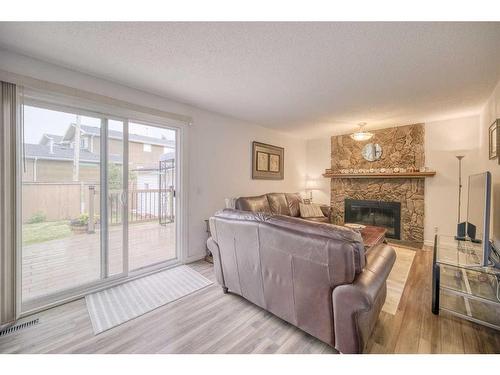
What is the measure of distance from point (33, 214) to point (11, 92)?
3.69 feet

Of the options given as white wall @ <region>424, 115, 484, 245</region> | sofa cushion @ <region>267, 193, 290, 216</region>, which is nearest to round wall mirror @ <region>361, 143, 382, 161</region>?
white wall @ <region>424, 115, 484, 245</region>

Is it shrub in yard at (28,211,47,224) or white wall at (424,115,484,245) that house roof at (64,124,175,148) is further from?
white wall at (424,115,484,245)

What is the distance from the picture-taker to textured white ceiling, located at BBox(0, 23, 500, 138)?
4.99ft

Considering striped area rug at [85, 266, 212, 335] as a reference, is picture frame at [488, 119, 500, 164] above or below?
above

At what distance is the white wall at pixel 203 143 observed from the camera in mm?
2018

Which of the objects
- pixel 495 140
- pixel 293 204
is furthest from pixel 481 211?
pixel 293 204

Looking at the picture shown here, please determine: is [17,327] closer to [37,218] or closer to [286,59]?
[37,218]

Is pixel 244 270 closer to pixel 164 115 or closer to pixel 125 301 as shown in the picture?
pixel 125 301

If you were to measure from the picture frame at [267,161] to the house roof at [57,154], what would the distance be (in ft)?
8.33

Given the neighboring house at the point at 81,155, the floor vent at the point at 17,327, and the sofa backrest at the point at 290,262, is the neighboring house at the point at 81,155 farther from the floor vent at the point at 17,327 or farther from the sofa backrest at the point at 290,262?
the sofa backrest at the point at 290,262

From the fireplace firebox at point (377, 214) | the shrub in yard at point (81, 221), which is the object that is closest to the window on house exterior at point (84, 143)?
the shrub in yard at point (81, 221)

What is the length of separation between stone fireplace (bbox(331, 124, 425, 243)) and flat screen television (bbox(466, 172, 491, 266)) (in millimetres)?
1883

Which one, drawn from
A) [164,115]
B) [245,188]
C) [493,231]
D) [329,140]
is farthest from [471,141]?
[164,115]

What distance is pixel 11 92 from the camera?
5.71 feet
